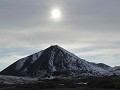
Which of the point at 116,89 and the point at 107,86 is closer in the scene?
the point at 116,89

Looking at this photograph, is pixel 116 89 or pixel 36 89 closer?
pixel 116 89

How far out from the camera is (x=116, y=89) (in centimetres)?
9056

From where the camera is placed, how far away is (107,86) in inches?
4094

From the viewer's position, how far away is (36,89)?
352 ft

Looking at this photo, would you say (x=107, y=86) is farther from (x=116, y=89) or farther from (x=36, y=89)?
(x=36, y=89)

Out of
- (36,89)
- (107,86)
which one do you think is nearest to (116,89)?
(107,86)

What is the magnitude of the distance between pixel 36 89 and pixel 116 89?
29.1 metres

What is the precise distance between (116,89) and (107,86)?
1348 cm

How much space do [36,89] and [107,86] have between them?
23.5 metres
